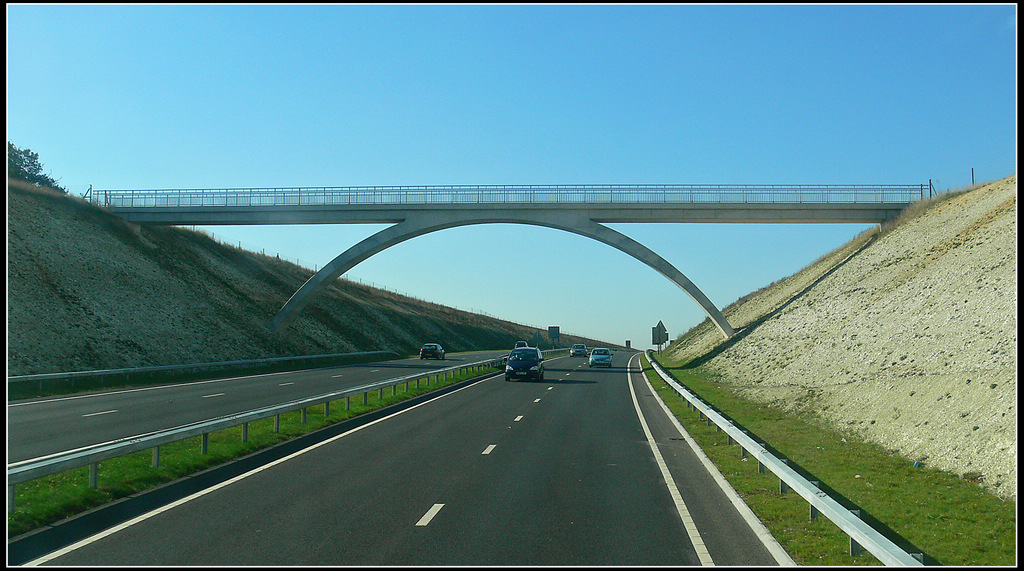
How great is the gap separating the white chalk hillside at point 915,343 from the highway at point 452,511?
15.1ft

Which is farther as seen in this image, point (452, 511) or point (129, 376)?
point (129, 376)

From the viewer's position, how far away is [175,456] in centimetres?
1316

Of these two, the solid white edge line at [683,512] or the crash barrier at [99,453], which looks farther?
the crash barrier at [99,453]

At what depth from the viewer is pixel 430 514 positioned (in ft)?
30.3

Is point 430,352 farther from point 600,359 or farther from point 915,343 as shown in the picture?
point 915,343

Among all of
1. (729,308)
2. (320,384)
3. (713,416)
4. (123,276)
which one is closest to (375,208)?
(123,276)

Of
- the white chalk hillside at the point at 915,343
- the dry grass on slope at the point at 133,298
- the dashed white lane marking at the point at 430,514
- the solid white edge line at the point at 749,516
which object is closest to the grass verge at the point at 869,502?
the solid white edge line at the point at 749,516

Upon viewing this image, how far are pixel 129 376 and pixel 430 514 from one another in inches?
1171

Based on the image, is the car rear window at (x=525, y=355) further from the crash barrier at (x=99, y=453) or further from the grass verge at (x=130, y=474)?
the crash barrier at (x=99, y=453)

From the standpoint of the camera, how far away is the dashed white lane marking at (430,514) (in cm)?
878

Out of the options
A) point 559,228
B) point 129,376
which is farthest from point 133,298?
point 559,228

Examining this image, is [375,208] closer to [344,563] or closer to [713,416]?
[713,416]

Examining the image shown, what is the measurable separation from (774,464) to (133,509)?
27.3 feet

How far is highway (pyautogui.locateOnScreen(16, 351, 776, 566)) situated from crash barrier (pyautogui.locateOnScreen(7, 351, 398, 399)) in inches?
697
